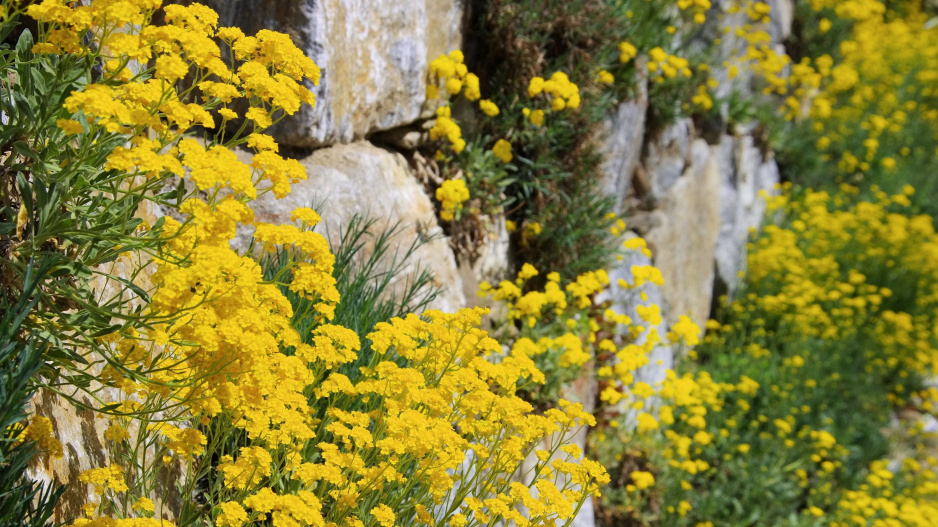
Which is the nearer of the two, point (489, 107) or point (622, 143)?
point (489, 107)

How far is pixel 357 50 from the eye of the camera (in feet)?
11.7

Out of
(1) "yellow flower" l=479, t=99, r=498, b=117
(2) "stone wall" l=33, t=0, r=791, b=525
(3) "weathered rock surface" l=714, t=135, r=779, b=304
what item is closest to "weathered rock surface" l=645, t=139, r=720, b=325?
(2) "stone wall" l=33, t=0, r=791, b=525

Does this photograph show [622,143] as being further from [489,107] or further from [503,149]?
[489,107]

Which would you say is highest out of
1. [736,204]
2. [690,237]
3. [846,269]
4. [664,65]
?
[664,65]

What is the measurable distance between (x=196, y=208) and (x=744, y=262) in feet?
20.0

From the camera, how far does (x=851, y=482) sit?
5438 mm

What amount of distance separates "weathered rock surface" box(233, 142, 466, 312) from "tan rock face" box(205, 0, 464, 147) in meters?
0.12

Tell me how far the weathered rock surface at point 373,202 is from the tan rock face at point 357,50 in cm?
12

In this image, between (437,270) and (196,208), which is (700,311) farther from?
Result: (196,208)

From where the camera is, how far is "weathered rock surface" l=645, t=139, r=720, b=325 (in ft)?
19.0

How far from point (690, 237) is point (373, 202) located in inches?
133

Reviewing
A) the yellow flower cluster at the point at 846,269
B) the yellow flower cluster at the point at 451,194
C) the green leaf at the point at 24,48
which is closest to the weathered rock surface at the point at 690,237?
the yellow flower cluster at the point at 846,269

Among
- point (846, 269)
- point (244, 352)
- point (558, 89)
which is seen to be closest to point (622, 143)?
point (558, 89)

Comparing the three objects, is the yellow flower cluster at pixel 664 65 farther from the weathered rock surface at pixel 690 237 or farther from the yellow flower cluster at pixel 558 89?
the yellow flower cluster at pixel 558 89
